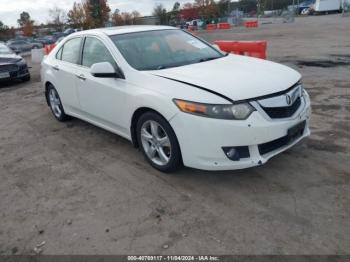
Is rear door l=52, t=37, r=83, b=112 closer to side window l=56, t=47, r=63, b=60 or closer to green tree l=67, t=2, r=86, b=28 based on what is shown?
side window l=56, t=47, r=63, b=60

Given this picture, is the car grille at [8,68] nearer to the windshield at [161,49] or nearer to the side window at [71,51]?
the side window at [71,51]

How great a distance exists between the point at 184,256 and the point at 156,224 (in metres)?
0.50

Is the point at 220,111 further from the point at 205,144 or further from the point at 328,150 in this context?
the point at 328,150

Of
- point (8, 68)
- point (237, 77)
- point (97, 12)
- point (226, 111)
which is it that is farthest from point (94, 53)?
point (97, 12)

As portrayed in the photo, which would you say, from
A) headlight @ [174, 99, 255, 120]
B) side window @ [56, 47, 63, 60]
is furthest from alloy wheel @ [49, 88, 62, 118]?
headlight @ [174, 99, 255, 120]

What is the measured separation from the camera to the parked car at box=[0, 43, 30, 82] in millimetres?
10734

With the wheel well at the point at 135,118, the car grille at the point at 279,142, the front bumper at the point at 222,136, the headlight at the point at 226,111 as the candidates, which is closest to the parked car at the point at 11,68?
the wheel well at the point at 135,118

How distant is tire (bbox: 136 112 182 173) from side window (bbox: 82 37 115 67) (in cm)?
99

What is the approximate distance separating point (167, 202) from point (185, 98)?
1.05 m

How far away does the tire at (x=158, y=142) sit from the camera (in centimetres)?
366

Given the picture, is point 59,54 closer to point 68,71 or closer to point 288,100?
point 68,71

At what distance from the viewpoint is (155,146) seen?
157 inches

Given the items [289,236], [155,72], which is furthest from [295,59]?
[289,236]

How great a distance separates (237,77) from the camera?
12.0 feet
